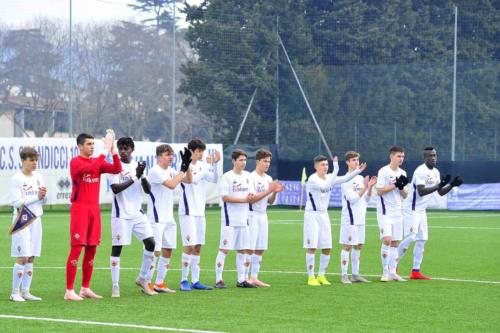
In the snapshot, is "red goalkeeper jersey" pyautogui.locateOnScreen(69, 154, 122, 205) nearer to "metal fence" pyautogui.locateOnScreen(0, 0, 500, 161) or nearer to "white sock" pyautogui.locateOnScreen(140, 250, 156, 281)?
"white sock" pyautogui.locateOnScreen(140, 250, 156, 281)

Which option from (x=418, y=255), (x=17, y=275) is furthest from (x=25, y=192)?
(x=418, y=255)

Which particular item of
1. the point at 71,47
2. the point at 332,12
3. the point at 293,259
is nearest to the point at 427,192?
the point at 293,259

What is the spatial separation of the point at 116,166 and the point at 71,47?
91.2ft

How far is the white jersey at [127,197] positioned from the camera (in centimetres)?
1427

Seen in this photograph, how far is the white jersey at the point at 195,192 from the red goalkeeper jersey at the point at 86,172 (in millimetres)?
2007

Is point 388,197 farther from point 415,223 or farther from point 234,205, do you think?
point 234,205

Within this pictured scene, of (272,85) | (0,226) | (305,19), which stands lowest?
(0,226)

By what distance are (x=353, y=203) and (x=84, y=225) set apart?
5149 millimetres

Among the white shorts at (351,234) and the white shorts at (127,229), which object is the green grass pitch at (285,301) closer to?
the white shorts at (351,234)

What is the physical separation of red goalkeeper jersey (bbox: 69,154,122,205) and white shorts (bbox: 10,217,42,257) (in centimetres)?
70

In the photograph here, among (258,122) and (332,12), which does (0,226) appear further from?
(332,12)

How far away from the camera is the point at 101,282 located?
16.2 metres

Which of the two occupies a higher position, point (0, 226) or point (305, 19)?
point (305, 19)

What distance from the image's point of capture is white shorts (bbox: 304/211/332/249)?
53.6 ft
